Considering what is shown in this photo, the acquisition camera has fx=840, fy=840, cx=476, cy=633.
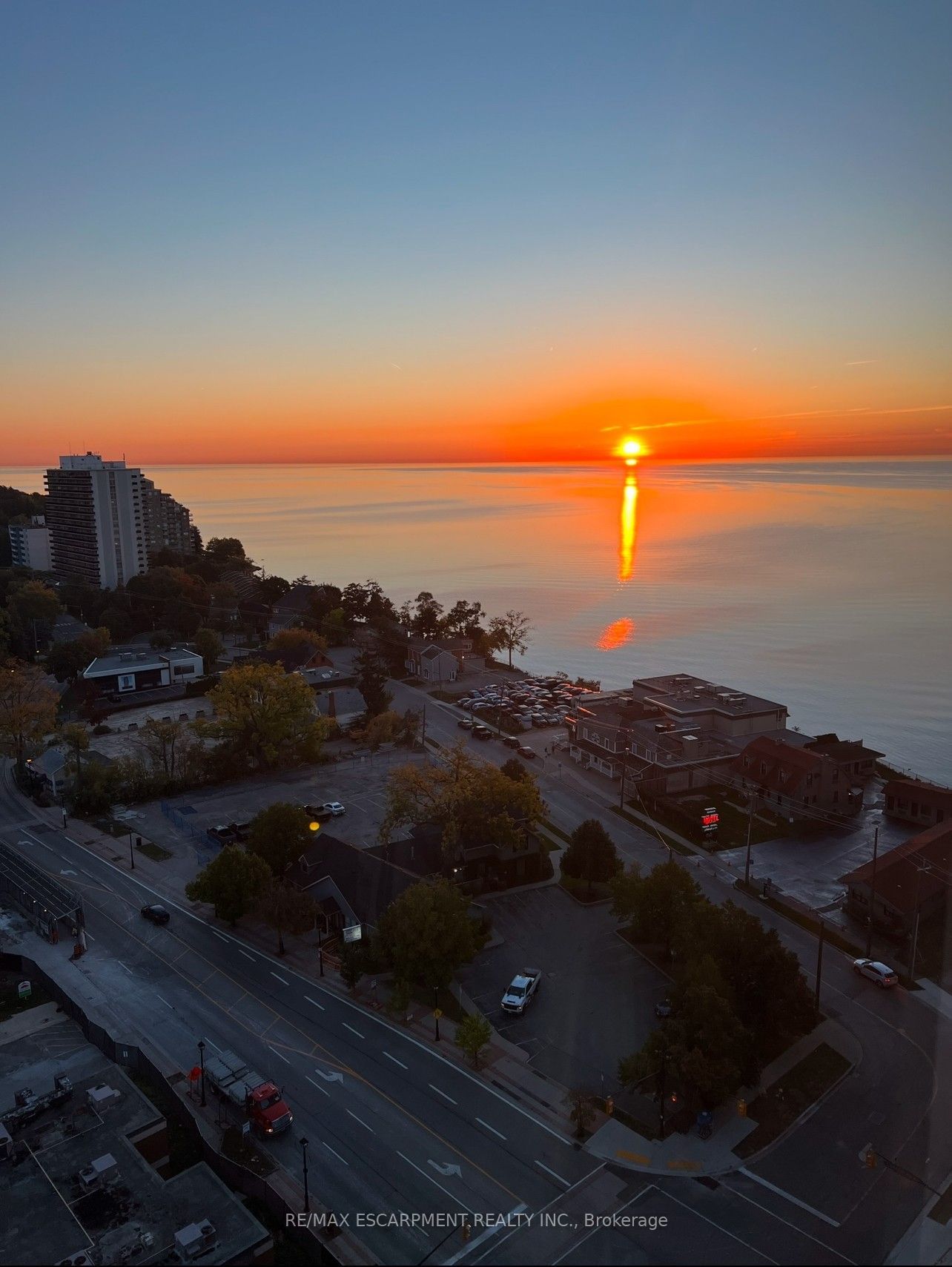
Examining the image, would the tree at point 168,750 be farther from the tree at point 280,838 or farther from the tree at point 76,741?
the tree at point 280,838

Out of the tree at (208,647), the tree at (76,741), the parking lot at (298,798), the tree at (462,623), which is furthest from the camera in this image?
the tree at (462,623)

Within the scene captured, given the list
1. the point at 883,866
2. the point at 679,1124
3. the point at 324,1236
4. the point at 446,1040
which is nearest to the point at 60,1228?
the point at 324,1236

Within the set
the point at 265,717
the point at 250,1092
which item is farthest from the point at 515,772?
the point at 250,1092

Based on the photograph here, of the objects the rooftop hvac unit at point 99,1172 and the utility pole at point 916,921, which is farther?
the utility pole at point 916,921

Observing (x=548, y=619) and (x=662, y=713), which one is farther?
(x=548, y=619)

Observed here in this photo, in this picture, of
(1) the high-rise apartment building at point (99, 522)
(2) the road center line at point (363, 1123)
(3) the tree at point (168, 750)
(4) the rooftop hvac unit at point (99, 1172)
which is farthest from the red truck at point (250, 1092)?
(1) the high-rise apartment building at point (99, 522)

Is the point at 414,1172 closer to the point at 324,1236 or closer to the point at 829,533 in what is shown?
the point at 324,1236

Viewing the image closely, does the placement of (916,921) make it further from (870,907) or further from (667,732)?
(667,732)
